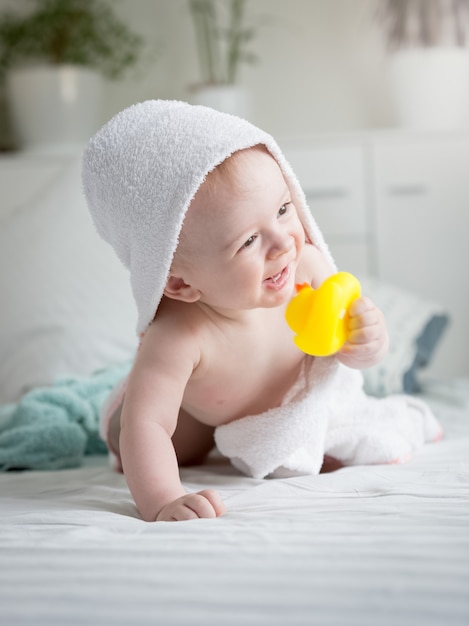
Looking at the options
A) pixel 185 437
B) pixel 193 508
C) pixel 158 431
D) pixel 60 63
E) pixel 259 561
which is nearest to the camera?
pixel 259 561

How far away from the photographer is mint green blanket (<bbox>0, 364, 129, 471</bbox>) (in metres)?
1.38

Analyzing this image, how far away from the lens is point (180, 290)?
42.9 inches

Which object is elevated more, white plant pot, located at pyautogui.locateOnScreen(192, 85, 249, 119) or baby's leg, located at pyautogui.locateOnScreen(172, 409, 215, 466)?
white plant pot, located at pyautogui.locateOnScreen(192, 85, 249, 119)

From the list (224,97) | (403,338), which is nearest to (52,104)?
(224,97)

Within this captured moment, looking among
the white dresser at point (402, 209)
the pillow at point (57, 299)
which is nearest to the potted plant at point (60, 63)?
the white dresser at point (402, 209)

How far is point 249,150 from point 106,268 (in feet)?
2.99

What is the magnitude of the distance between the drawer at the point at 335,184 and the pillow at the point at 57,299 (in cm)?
84

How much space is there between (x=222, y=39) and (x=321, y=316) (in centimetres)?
216

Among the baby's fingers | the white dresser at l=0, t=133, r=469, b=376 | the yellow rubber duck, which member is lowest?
the white dresser at l=0, t=133, r=469, b=376

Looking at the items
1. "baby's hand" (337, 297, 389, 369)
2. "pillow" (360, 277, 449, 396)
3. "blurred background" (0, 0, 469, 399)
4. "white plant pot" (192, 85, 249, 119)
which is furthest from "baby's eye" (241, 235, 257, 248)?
"white plant pot" (192, 85, 249, 119)

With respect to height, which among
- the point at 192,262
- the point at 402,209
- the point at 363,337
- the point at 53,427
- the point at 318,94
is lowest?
the point at 402,209

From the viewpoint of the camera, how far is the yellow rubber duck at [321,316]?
1.02 m

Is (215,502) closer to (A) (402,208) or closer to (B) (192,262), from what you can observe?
(B) (192,262)

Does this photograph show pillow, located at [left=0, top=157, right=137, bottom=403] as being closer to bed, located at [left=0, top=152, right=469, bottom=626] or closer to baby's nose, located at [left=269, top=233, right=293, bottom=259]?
bed, located at [left=0, top=152, right=469, bottom=626]
